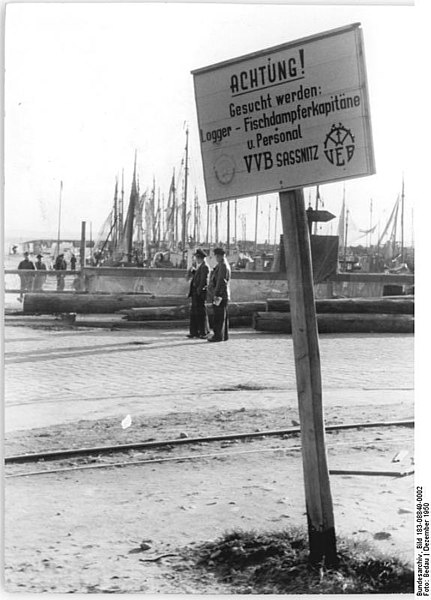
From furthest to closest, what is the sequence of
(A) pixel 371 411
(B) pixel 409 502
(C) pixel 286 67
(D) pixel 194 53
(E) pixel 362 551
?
(A) pixel 371 411, (D) pixel 194 53, (B) pixel 409 502, (E) pixel 362 551, (C) pixel 286 67

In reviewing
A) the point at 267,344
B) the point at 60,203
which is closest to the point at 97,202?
the point at 60,203

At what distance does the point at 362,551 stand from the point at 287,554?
1.24ft

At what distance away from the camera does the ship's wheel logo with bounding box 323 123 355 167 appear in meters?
3.08

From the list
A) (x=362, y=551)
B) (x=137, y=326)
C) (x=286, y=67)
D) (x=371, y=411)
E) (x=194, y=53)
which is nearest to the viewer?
(x=286, y=67)

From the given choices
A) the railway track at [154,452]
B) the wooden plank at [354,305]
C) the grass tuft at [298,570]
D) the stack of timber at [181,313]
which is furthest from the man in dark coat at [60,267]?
the grass tuft at [298,570]

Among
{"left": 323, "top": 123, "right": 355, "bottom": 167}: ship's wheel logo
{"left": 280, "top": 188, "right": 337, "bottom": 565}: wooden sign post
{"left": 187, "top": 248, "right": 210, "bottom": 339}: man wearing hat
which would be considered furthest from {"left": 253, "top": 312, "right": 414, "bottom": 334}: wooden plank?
{"left": 323, "top": 123, "right": 355, "bottom": 167}: ship's wheel logo

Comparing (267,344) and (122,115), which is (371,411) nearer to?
(267,344)

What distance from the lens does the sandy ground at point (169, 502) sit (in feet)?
11.8

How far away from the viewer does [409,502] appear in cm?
394

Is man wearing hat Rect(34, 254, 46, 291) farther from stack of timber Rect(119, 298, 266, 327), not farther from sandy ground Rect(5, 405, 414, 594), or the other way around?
sandy ground Rect(5, 405, 414, 594)

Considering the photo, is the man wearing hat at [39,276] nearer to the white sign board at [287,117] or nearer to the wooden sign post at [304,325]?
the white sign board at [287,117]

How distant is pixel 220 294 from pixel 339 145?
6.56ft

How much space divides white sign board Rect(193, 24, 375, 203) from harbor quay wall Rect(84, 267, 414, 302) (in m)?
1.49

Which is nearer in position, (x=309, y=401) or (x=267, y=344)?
(x=309, y=401)
